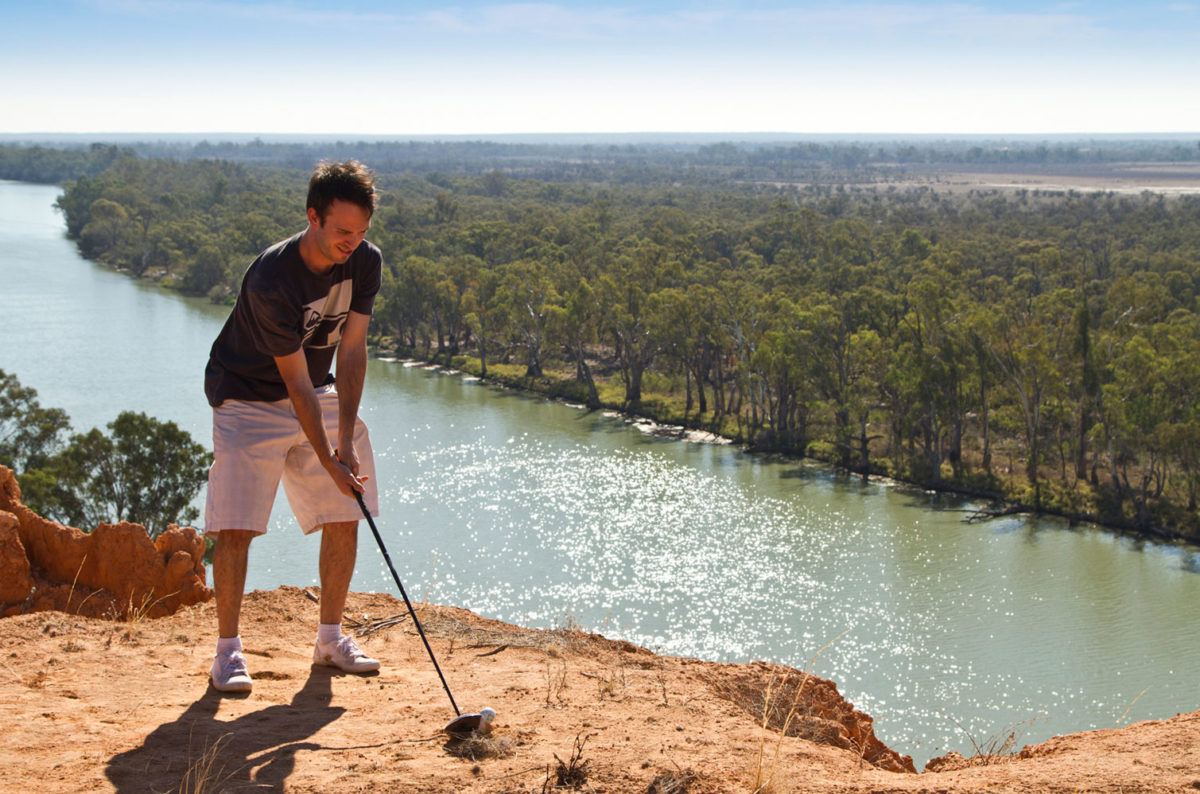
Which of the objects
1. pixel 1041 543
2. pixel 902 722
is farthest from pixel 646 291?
pixel 902 722

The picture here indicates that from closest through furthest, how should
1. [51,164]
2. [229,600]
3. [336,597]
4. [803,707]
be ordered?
1. [229,600]
2. [336,597]
3. [803,707]
4. [51,164]

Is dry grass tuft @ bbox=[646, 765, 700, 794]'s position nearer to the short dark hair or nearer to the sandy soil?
the sandy soil

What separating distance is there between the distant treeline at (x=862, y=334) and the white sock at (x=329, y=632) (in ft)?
81.2

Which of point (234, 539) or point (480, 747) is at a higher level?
point (234, 539)

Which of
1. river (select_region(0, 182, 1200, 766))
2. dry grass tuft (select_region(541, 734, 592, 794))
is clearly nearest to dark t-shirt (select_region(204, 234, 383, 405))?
dry grass tuft (select_region(541, 734, 592, 794))

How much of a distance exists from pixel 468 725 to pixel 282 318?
4.21ft

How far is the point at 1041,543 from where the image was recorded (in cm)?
2472

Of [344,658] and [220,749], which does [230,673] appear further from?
[220,749]

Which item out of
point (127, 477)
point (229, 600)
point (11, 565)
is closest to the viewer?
point (229, 600)

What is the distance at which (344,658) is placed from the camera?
4012mm

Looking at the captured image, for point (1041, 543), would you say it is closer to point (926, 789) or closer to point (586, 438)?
point (586, 438)

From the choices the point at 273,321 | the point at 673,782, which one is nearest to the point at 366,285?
the point at 273,321

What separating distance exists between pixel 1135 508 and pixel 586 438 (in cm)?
1382

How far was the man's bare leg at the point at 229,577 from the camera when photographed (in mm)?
3713
